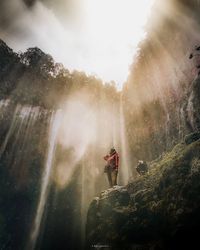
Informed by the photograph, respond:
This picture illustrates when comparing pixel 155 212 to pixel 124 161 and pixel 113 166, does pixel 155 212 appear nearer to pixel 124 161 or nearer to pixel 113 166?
pixel 113 166

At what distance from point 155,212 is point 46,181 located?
2301 centimetres

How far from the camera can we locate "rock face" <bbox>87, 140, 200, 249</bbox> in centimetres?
614

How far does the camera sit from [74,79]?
1244 inches

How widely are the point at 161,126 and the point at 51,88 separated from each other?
1782 centimetres

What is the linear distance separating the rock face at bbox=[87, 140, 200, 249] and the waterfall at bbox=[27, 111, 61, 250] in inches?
692

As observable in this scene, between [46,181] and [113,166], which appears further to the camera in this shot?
[46,181]

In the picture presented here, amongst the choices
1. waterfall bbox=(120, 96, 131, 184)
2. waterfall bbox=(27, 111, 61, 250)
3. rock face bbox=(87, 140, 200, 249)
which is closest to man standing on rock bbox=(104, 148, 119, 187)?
rock face bbox=(87, 140, 200, 249)

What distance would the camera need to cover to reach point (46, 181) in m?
28.5

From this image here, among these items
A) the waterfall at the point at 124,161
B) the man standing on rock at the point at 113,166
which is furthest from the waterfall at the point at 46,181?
the man standing on rock at the point at 113,166

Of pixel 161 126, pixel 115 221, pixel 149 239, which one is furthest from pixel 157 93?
pixel 149 239

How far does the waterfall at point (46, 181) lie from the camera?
2498cm

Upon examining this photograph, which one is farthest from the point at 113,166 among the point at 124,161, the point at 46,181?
the point at 46,181

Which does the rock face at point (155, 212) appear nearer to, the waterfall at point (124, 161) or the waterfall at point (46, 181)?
the waterfall at point (124, 161)

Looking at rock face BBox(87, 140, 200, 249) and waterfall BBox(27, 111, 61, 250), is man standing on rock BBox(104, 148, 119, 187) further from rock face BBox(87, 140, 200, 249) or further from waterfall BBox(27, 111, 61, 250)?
waterfall BBox(27, 111, 61, 250)
